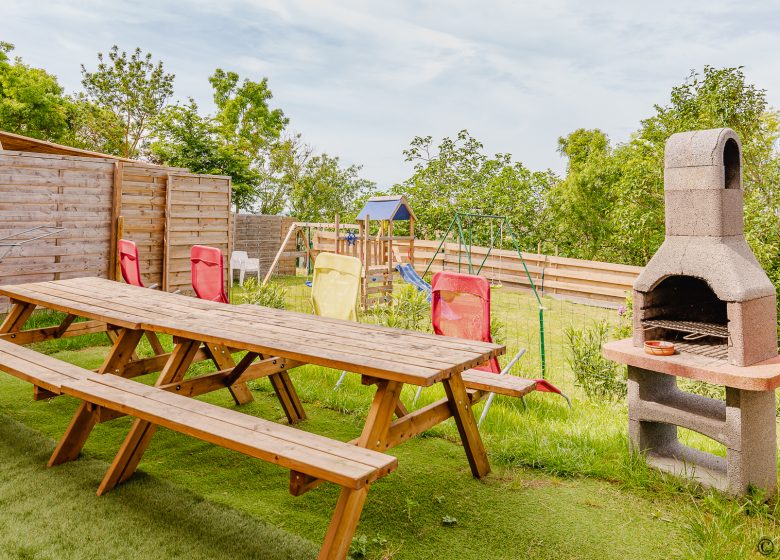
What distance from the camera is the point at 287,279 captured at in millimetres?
14219

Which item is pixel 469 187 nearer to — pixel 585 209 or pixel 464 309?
pixel 585 209

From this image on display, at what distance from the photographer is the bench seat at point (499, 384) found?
9.11 feet

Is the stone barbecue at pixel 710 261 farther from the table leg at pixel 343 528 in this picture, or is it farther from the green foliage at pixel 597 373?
the table leg at pixel 343 528

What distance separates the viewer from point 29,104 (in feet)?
73.0

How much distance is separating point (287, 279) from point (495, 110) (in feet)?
42.7

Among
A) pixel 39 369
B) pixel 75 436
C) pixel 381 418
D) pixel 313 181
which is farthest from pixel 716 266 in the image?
pixel 313 181

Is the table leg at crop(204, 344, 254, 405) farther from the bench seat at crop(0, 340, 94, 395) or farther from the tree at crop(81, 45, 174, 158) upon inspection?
the tree at crop(81, 45, 174, 158)

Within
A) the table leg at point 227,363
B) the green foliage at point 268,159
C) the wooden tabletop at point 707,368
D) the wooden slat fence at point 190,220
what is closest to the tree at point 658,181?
the wooden tabletop at point 707,368

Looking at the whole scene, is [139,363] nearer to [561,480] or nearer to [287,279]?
[561,480]

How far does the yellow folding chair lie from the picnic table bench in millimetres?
624

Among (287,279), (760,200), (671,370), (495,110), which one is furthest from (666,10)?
(495,110)

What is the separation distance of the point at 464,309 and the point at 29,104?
24.7 m

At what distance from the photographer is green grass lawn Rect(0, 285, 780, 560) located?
2275 millimetres

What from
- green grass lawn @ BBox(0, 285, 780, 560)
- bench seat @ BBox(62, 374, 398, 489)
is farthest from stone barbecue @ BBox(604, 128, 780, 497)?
bench seat @ BBox(62, 374, 398, 489)
